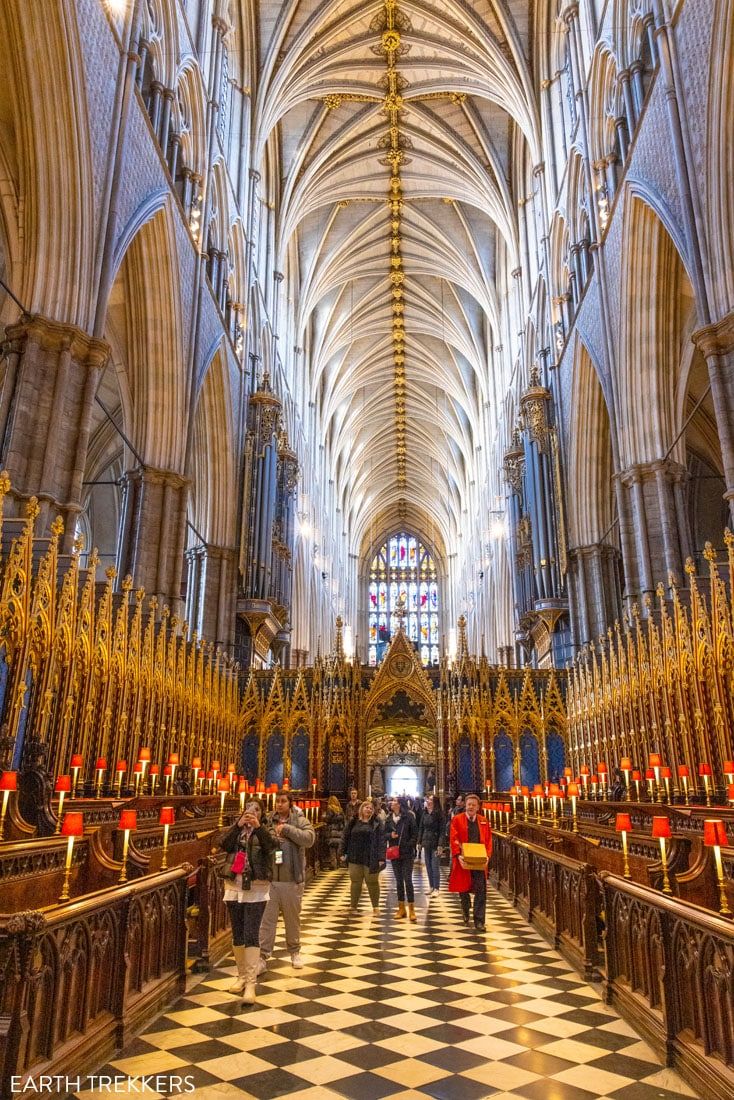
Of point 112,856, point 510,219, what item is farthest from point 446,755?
point 510,219

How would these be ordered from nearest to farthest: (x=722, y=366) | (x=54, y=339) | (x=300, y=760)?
(x=722, y=366), (x=54, y=339), (x=300, y=760)

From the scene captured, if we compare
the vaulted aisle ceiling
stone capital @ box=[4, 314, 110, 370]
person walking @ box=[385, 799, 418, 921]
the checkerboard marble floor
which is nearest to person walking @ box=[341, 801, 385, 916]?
person walking @ box=[385, 799, 418, 921]

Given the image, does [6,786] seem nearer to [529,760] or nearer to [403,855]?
[403,855]

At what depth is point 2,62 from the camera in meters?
12.1

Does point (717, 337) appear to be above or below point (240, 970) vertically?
above

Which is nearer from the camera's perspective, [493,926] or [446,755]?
[493,926]

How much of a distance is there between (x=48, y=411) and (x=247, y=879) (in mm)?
7147

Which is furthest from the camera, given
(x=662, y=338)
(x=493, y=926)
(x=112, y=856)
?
(x=662, y=338)

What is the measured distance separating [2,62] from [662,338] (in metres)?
12.0

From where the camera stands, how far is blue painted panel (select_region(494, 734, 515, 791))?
A: 18641 millimetres

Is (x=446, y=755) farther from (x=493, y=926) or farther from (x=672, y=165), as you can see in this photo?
(x=672, y=165)

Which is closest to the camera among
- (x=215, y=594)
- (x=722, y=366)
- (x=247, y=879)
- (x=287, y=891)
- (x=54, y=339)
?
(x=247, y=879)

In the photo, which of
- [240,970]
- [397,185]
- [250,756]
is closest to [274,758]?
[250,756]

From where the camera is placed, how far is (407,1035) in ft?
15.1
